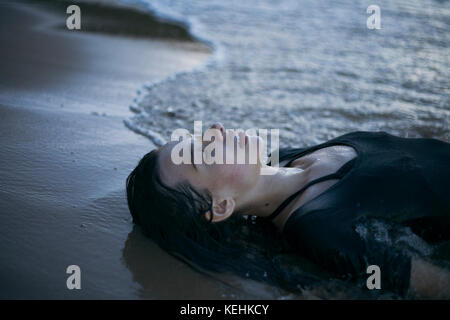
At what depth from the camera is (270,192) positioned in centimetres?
259

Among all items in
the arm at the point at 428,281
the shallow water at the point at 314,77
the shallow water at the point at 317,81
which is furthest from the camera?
the shallow water at the point at 314,77

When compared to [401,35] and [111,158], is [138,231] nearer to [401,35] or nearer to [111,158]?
[111,158]

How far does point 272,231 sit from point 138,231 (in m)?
0.79

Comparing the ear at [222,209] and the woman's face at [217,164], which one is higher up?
the woman's face at [217,164]

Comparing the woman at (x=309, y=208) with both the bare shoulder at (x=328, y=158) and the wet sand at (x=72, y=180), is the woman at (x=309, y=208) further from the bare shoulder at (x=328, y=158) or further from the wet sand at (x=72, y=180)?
the wet sand at (x=72, y=180)

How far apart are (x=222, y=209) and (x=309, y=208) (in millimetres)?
471

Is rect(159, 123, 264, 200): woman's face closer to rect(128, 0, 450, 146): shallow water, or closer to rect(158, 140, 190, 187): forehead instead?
rect(158, 140, 190, 187): forehead

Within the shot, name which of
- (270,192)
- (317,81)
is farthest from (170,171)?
(317,81)

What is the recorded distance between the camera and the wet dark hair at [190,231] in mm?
2373

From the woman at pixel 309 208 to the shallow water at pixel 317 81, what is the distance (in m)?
0.12

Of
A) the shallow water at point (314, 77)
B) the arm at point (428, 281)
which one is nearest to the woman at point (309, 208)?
the arm at point (428, 281)

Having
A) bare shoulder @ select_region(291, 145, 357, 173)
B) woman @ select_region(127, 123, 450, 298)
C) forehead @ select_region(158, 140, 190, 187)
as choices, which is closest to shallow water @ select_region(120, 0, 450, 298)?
woman @ select_region(127, 123, 450, 298)

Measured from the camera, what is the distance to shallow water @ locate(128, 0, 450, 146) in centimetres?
455
